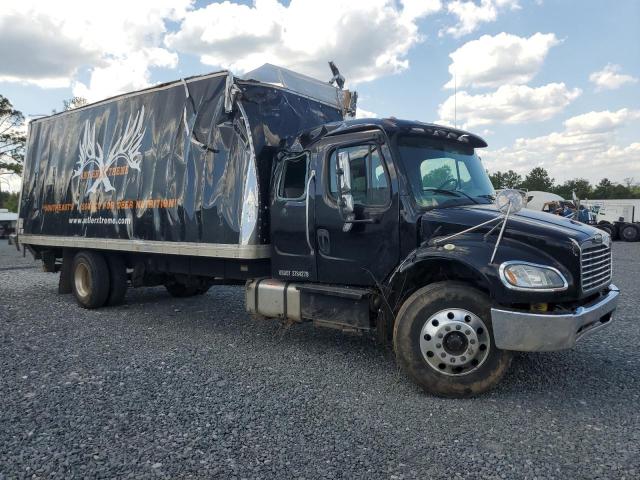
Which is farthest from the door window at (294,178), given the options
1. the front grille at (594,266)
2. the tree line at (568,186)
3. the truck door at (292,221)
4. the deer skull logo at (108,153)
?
the tree line at (568,186)

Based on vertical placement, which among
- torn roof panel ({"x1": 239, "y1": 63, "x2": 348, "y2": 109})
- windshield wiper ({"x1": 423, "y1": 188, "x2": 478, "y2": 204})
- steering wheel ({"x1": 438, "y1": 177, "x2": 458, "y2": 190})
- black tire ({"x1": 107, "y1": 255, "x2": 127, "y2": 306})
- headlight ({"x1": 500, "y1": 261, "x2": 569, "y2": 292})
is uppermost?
torn roof panel ({"x1": 239, "y1": 63, "x2": 348, "y2": 109})

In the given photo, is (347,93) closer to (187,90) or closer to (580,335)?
(187,90)

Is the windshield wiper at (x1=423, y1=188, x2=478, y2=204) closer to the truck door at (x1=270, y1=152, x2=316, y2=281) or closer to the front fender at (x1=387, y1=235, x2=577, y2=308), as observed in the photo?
the front fender at (x1=387, y1=235, x2=577, y2=308)

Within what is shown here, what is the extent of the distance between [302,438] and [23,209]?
28.6 feet

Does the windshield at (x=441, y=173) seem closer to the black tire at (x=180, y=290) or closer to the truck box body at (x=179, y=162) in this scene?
the truck box body at (x=179, y=162)

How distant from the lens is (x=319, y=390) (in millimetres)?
4723

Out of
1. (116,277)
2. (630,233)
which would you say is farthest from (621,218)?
(116,277)

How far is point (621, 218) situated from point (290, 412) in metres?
32.7

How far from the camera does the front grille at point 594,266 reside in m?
4.29

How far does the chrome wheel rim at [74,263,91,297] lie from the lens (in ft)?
28.6

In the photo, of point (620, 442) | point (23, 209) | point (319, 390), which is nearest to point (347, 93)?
point (319, 390)

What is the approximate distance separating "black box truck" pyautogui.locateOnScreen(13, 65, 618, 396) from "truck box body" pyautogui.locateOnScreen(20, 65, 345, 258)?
0.02m

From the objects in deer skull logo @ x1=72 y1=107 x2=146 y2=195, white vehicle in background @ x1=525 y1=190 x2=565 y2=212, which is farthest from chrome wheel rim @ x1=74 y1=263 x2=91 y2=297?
white vehicle in background @ x1=525 y1=190 x2=565 y2=212

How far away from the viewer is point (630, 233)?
3084 centimetres
